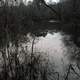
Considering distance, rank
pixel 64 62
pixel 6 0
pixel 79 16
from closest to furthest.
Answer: pixel 79 16, pixel 6 0, pixel 64 62

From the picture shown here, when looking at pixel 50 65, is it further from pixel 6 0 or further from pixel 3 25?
pixel 6 0

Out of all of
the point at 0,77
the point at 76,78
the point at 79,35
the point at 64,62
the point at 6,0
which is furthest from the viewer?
the point at 79,35

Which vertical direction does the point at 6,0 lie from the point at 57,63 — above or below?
above

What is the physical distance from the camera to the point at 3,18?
11.2ft

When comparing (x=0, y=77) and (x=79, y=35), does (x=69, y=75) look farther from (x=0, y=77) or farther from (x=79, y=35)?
(x=79, y=35)

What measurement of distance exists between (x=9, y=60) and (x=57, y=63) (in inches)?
70.0

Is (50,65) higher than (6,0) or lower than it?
lower

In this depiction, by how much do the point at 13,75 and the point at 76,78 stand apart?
5.24 feet

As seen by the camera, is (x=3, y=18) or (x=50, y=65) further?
(x=50, y=65)

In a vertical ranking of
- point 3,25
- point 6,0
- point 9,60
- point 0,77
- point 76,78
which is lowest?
point 76,78

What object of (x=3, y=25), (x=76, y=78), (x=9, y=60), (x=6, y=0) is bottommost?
(x=76, y=78)

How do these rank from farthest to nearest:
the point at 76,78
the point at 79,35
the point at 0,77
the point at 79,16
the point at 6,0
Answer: the point at 79,35, the point at 76,78, the point at 6,0, the point at 0,77, the point at 79,16

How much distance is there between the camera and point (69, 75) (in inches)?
146

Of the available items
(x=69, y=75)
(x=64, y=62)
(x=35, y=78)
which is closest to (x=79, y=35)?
(x=64, y=62)
